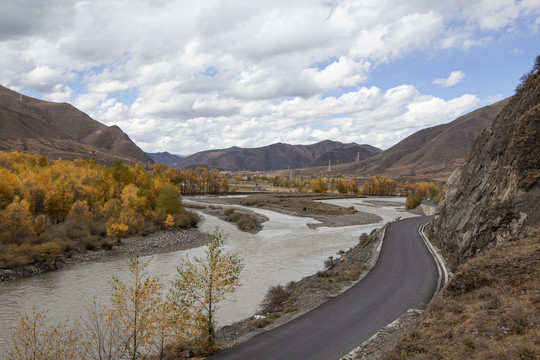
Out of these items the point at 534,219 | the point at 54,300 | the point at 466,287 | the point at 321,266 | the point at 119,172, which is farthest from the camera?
the point at 119,172

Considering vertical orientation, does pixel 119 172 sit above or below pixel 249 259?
above

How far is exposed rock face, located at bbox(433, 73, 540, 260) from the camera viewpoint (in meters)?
23.4

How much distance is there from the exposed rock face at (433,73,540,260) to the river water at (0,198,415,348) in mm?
15228

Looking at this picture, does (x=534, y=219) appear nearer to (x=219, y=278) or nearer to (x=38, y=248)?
(x=219, y=278)

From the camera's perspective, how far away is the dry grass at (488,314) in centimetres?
1052

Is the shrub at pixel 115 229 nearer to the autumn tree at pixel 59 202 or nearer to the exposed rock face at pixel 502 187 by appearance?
the autumn tree at pixel 59 202

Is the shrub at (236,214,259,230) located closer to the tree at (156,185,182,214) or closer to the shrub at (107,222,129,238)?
the tree at (156,185,182,214)

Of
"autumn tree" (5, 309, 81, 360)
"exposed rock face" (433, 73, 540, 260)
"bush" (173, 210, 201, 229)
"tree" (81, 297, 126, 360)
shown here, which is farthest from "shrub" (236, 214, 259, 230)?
"autumn tree" (5, 309, 81, 360)

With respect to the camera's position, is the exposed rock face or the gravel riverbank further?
the gravel riverbank

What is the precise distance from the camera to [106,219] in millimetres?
57000

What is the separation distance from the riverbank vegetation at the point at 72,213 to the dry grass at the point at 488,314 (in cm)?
3994

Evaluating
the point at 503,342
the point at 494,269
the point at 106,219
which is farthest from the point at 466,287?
the point at 106,219

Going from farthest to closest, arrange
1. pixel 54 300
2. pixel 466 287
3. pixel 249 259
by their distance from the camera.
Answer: pixel 249 259 < pixel 54 300 < pixel 466 287

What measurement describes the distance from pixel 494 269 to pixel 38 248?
4354cm
